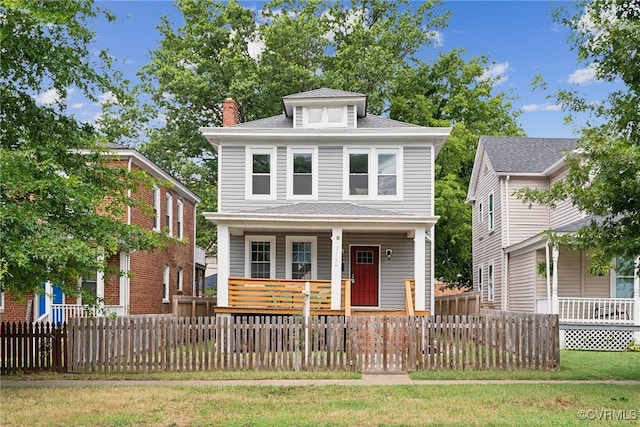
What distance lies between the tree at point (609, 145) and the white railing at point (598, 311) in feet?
28.2

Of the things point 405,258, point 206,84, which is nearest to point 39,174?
point 405,258

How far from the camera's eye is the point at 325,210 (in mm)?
20453

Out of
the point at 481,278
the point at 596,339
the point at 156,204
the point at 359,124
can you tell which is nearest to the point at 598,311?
the point at 596,339

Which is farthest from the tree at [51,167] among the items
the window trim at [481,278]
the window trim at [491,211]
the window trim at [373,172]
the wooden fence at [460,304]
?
the window trim at [481,278]

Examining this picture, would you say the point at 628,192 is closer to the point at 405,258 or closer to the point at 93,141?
the point at 93,141

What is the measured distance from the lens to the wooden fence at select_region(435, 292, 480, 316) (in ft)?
69.3

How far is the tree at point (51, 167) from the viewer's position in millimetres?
9883

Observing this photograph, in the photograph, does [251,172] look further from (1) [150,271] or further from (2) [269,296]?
(1) [150,271]

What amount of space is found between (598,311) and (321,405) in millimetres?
13590

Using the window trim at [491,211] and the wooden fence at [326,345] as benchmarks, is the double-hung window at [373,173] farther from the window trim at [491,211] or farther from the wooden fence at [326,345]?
the wooden fence at [326,345]

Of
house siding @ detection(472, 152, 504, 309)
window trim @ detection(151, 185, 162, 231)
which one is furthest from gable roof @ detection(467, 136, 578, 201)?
window trim @ detection(151, 185, 162, 231)

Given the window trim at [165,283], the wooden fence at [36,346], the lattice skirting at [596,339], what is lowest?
the lattice skirting at [596,339]

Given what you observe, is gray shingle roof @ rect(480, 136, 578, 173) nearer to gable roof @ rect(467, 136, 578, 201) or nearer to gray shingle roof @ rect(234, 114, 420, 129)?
gable roof @ rect(467, 136, 578, 201)

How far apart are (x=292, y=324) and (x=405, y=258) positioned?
854 cm
